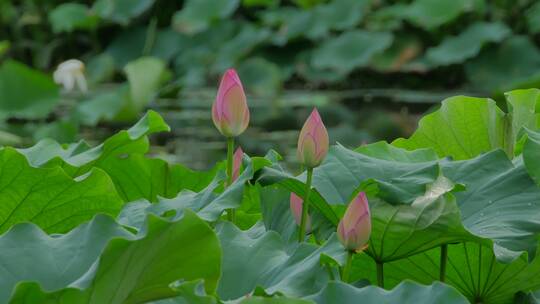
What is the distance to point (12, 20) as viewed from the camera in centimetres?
856

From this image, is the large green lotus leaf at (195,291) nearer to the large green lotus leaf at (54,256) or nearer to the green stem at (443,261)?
the large green lotus leaf at (54,256)

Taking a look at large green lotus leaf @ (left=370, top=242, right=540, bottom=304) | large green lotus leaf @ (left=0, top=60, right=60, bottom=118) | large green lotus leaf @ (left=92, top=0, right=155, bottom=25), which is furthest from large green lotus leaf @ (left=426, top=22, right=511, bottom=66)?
large green lotus leaf @ (left=370, top=242, right=540, bottom=304)

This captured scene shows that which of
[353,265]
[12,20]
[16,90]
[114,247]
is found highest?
[114,247]

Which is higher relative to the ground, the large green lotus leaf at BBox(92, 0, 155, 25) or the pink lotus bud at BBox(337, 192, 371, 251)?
the pink lotus bud at BBox(337, 192, 371, 251)

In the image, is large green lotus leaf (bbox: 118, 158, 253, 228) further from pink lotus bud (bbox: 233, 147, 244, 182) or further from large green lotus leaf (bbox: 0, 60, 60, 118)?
large green lotus leaf (bbox: 0, 60, 60, 118)

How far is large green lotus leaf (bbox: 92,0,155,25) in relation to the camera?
7816 mm

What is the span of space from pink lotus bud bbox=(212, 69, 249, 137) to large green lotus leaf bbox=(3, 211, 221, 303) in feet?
0.90

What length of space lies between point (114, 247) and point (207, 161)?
3810 mm

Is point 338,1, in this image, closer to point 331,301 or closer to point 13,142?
point 13,142

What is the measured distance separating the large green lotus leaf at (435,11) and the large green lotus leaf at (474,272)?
566 centimetres

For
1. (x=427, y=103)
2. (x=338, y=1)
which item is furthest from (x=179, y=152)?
→ (x=338, y=1)

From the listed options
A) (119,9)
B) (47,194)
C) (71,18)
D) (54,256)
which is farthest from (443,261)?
(119,9)

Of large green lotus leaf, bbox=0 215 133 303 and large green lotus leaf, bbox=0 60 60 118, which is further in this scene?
large green lotus leaf, bbox=0 60 60 118

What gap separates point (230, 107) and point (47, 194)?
320 millimetres
